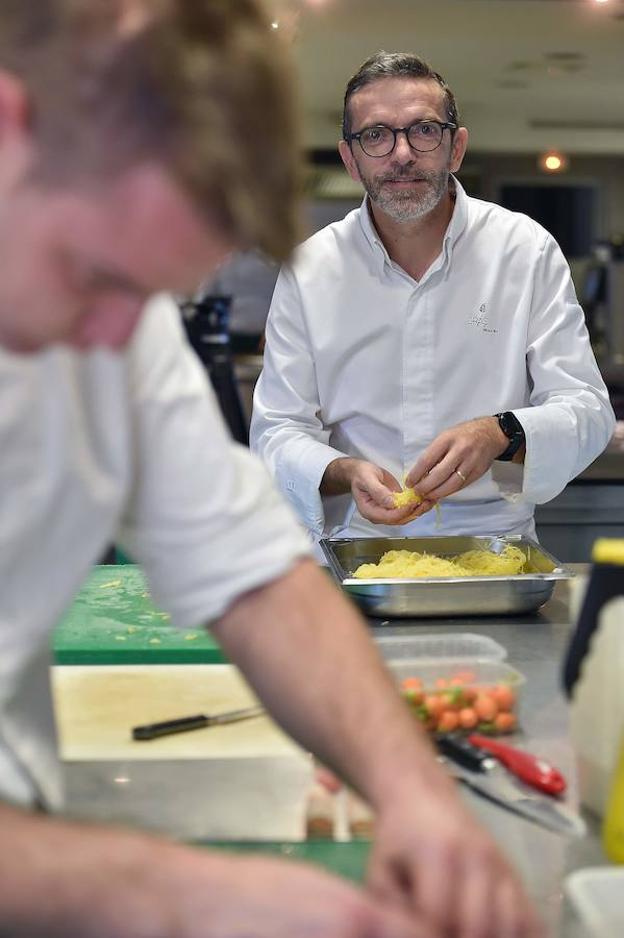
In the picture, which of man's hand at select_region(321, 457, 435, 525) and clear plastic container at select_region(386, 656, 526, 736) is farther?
man's hand at select_region(321, 457, 435, 525)

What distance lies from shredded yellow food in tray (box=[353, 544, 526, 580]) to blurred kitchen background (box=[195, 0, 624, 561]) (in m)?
1.88

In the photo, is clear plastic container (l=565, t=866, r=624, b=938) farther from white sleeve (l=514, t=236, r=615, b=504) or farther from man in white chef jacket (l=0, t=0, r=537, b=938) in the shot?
white sleeve (l=514, t=236, r=615, b=504)

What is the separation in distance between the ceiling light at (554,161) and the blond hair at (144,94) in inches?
449

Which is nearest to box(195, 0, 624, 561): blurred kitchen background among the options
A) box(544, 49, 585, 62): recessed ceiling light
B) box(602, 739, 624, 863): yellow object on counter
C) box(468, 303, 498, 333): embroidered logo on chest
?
box(544, 49, 585, 62): recessed ceiling light

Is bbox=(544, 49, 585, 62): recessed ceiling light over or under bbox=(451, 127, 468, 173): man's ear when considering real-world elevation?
over

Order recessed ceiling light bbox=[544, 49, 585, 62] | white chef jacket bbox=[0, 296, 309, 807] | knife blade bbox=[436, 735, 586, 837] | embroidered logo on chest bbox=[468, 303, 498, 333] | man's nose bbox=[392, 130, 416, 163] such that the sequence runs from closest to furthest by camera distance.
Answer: white chef jacket bbox=[0, 296, 309, 807], knife blade bbox=[436, 735, 586, 837], man's nose bbox=[392, 130, 416, 163], embroidered logo on chest bbox=[468, 303, 498, 333], recessed ceiling light bbox=[544, 49, 585, 62]

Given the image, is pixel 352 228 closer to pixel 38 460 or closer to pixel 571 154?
pixel 38 460

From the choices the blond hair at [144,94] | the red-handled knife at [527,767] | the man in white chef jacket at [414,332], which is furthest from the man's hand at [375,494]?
the blond hair at [144,94]

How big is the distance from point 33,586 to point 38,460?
0.12m

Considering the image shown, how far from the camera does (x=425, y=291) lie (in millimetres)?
2996

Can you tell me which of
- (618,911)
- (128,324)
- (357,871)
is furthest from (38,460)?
(618,911)

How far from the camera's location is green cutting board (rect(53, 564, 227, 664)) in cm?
200

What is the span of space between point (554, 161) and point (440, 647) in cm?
1050

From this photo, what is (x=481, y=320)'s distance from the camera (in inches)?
118
